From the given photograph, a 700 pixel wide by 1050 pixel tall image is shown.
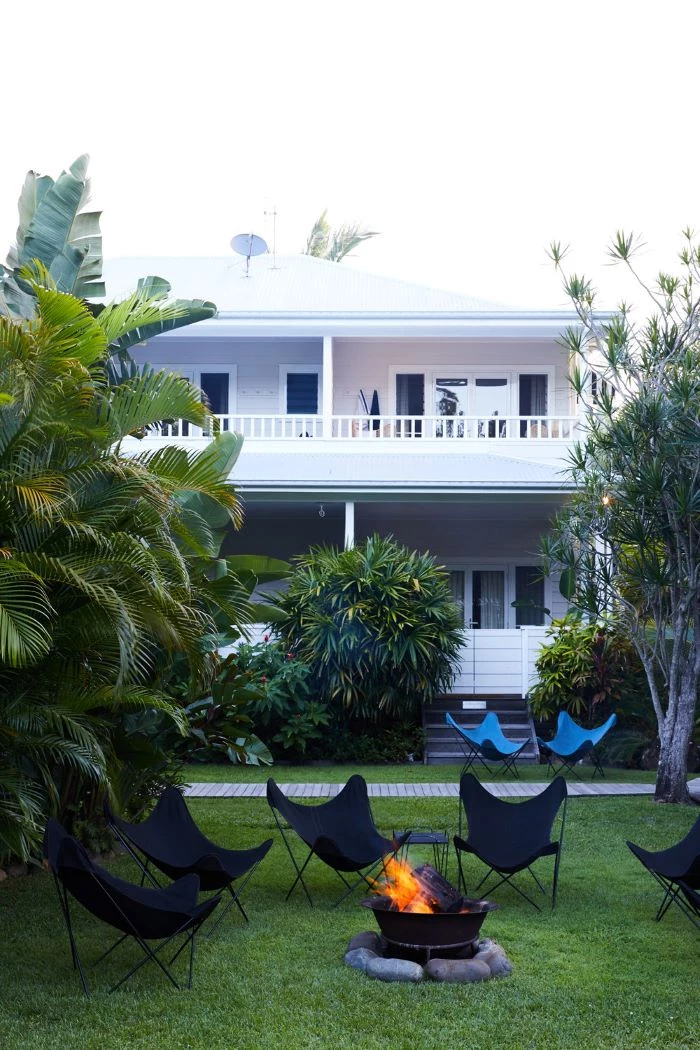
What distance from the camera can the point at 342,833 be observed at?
7660 millimetres

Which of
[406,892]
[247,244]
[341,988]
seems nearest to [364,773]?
[406,892]

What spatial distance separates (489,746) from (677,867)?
6.08m

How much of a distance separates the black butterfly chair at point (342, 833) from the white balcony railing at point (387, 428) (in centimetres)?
1056

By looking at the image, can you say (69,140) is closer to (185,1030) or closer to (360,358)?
(360,358)

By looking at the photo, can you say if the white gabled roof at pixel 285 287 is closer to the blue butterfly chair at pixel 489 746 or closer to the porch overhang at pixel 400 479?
the porch overhang at pixel 400 479

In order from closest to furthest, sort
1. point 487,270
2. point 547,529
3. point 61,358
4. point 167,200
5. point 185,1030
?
point 185,1030, point 61,358, point 547,529, point 167,200, point 487,270

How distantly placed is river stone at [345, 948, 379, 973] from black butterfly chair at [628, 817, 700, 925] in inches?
70.4

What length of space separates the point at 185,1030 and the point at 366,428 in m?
15.6

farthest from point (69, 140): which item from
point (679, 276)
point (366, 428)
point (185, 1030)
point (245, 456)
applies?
point (185, 1030)

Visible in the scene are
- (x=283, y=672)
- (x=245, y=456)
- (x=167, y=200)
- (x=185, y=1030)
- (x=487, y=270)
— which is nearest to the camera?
(x=185, y=1030)

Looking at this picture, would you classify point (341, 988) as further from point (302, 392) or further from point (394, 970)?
point (302, 392)

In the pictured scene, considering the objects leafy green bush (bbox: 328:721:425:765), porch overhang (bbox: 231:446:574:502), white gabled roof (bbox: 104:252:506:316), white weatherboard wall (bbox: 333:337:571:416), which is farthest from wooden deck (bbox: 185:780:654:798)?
white weatherboard wall (bbox: 333:337:571:416)

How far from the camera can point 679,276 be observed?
10633 mm

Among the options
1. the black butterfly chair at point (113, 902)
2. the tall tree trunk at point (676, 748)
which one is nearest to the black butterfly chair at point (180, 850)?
the black butterfly chair at point (113, 902)
